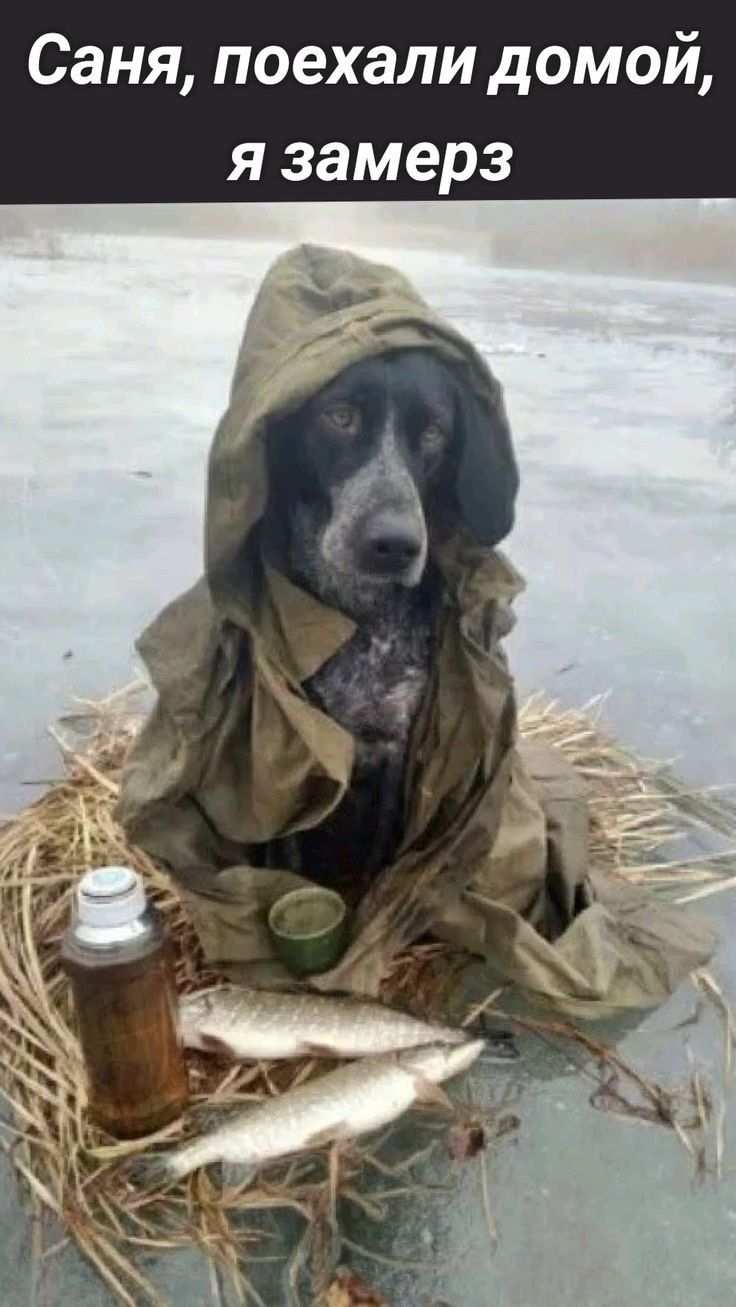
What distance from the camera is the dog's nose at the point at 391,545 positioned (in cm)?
198

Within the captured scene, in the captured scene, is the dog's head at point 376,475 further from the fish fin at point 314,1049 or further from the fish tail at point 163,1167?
the fish tail at point 163,1167

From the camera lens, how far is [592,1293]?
1659mm

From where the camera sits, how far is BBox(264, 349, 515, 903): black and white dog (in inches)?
80.9

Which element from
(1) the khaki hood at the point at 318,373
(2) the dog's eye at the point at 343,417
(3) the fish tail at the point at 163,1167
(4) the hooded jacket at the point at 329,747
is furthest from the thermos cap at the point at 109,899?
(2) the dog's eye at the point at 343,417

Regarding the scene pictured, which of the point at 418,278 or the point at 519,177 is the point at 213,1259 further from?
the point at 519,177

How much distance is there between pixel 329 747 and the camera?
2.09 m

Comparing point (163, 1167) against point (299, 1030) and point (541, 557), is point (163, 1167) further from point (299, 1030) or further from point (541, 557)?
point (541, 557)

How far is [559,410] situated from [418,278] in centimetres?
425

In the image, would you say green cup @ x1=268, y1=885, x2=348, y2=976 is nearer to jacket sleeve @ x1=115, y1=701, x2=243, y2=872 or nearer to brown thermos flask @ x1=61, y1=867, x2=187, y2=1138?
jacket sleeve @ x1=115, y1=701, x2=243, y2=872

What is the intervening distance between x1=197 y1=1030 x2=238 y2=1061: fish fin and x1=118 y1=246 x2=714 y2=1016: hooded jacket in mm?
191

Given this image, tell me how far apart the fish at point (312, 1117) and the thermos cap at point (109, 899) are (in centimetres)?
35

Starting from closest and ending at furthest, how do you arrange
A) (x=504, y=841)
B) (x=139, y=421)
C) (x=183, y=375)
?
(x=504, y=841), (x=139, y=421), (x=183, y=375)

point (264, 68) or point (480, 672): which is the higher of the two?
point (264, 68)

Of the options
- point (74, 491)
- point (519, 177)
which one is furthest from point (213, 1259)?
point (519, 177)
